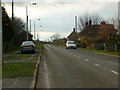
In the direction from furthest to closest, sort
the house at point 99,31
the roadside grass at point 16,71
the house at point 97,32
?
the house at point 99,31, the house at point 97,32, the roadside grass at point 16,71

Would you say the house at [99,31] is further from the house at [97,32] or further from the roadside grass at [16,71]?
the roadside grass at [16,71]

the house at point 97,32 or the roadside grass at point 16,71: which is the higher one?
the house at point 97,32

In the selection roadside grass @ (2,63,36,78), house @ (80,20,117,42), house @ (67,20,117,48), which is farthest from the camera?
house @ (80,20,117,42)

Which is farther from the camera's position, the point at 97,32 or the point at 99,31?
the point at 97,32

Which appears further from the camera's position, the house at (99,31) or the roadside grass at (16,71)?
the house at (99,31)

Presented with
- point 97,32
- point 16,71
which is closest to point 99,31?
point 97,32

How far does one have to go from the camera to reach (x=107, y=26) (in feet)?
202

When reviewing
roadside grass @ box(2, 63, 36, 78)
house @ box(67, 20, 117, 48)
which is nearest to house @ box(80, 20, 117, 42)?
house @ box(67, 20, 117, 48)

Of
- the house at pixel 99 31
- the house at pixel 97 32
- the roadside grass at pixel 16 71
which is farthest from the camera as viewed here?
the house at pixel 99 31

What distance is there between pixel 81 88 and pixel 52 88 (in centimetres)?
99

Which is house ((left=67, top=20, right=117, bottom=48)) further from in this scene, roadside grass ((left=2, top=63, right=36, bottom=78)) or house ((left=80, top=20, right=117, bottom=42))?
roadside grass ((left=2, top=63, right=36, bottom=78))

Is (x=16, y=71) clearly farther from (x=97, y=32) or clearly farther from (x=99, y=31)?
(x=97, y=32)

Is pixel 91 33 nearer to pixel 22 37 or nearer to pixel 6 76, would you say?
pixel 22 37

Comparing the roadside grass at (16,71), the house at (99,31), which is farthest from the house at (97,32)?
the roadside grass at (16,71)
